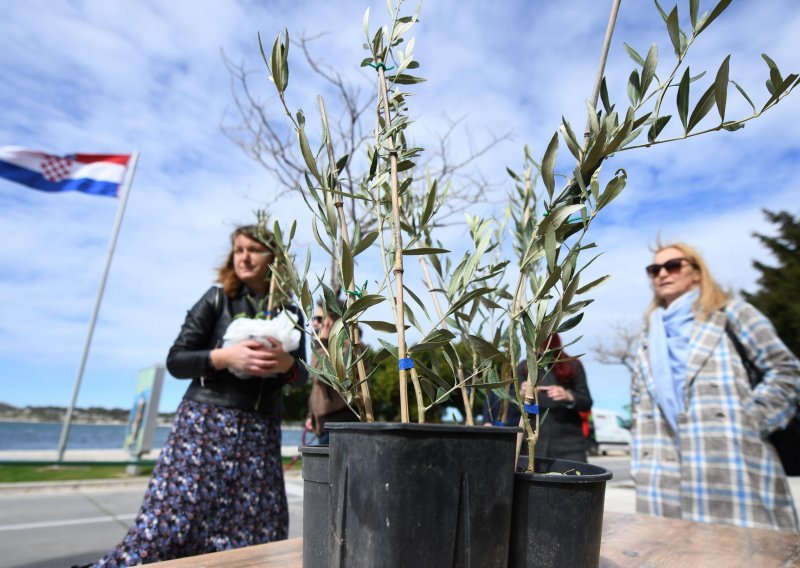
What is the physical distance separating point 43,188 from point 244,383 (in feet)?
28.0

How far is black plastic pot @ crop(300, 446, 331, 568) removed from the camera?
84 centimetres

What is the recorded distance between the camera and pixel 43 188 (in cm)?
880

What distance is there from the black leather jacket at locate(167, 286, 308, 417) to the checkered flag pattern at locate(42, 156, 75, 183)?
8.27m

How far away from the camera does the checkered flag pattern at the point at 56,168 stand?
348 inches

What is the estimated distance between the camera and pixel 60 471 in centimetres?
695

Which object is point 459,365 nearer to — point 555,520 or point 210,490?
point 555,520

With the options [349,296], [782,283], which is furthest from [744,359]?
[782,283]

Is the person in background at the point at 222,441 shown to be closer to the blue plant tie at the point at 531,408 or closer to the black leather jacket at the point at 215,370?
the black leather jacket at the point at 215,370

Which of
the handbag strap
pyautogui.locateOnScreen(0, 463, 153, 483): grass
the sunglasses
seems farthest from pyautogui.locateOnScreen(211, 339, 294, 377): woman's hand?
pyautogui.locateOnScreen(0, 463, 153, 483): grass

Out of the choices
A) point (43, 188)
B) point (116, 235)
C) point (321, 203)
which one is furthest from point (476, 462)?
point (43, 188)

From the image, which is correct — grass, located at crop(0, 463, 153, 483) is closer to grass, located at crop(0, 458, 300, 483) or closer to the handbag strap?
grass, located at crop(0, 458, 300, 483)

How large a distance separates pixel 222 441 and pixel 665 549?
177cm

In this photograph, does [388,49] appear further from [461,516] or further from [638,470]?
[638,470]

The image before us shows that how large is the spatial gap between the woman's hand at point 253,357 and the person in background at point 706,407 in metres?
1.80
